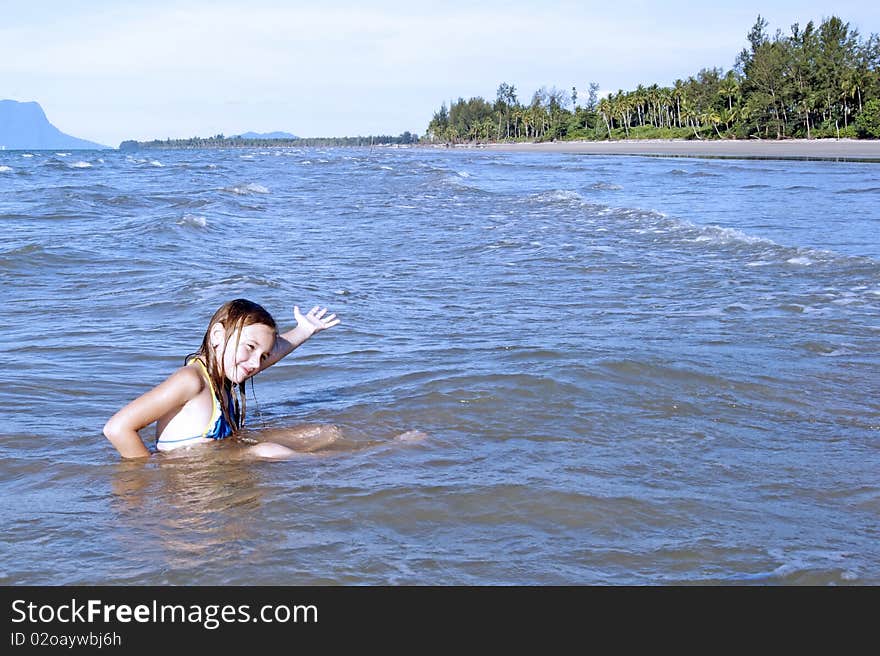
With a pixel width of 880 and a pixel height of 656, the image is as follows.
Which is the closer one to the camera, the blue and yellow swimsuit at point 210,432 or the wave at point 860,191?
the blue and yellow swimsuit at point 210,432

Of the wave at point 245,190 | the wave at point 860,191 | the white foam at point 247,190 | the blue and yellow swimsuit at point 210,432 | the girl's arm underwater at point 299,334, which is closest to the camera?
the blue and yellow swimsuit at point 210,432

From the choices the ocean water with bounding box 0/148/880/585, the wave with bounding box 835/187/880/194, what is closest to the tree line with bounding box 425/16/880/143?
the wave with bounding box 835/187/880/194

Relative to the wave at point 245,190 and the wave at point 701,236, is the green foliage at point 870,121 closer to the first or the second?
the wave at point 245,190

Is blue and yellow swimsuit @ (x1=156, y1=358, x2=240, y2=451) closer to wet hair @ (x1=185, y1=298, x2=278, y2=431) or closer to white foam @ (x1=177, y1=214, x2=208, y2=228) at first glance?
wet hair @ (x1=185, y1=298, x2=278, y2=431)

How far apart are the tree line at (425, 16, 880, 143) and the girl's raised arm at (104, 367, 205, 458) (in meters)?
77.2

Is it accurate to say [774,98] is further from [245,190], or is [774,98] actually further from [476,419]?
[476,419]

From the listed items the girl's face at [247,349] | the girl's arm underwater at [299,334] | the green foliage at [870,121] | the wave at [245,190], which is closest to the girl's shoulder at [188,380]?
the girl's face at [247,349]

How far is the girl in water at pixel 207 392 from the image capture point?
13.3ft
